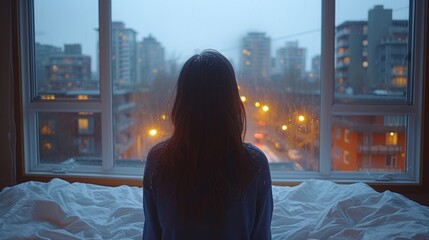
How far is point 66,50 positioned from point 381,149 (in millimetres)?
2359

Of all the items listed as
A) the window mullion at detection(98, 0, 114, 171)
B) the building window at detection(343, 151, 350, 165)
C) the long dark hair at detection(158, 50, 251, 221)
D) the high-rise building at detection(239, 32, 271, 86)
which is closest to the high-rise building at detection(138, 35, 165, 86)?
the window mullion at detection(98, 0, 114, 171)

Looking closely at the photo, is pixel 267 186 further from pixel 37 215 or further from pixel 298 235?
pixel 37 215

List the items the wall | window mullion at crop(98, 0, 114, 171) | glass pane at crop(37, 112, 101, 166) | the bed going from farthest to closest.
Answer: glass pane at crop(37, 112, 101, 166) < window mullion at crop(98, 0, 114, 171) < the wall < the bed

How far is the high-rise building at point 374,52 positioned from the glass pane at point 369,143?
0.22 m

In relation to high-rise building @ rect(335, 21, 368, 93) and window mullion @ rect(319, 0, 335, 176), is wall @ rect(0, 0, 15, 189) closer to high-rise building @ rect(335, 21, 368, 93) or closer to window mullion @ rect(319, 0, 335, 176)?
window mullion @ rect(319, 0, 335, 176)

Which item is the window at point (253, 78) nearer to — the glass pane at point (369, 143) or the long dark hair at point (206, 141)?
the glass pane at point (369, 143)

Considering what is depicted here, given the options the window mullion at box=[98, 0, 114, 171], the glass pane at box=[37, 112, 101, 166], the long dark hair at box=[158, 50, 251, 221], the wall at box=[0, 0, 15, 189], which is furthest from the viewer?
the glass pane at box=[37, 112, 101, 166]

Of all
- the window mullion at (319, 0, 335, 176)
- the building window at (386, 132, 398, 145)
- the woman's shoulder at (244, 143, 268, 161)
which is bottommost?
the building window at (386, 132, 398, 145)

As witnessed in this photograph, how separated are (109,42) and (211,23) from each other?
0.73 meters

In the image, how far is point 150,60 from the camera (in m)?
2.72

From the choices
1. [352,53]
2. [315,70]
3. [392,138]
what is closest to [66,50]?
[315,70]

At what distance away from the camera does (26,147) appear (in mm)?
2729

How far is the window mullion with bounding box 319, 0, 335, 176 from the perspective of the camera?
256 centimetres

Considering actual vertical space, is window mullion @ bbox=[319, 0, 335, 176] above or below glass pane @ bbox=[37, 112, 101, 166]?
above
